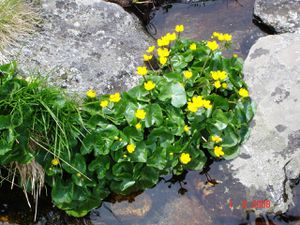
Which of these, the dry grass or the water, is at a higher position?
the water

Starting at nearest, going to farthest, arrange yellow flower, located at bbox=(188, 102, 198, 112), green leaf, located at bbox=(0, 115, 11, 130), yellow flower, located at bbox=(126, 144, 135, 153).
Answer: green leaf, located at bbox=(0, 115, 11, 130)
yellow flower, located at bbox=(126, 144, 135, 153)
yellow flower, located at bbox=(188, 102, 198, 112)

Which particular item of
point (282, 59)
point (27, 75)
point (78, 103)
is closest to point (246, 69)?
point (282, 59)

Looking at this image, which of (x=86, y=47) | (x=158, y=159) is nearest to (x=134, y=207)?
(x=158, y=159)

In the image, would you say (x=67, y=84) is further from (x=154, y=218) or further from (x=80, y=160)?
(x=154, y=218)

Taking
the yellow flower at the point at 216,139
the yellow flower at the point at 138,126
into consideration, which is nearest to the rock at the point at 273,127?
the yellow flower at the point at 216,139

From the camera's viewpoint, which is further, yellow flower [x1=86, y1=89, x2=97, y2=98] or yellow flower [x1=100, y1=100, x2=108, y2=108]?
yellow flower [x1=86, y1=89, x2=97, y2=98]

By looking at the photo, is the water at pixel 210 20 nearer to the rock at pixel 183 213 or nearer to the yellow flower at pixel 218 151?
the yellow flower at pixel 218 151

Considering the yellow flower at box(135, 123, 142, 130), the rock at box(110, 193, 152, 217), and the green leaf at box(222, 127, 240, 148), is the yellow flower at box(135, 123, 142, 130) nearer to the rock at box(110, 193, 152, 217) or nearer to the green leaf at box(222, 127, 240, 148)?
the rock at box(110, 193, 152, 217)

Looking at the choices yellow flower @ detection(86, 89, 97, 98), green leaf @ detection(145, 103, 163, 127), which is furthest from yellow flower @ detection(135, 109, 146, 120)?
yellow flower @ detection(86, 89, 97, 98)

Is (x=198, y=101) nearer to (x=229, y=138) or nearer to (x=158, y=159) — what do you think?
(x=229, y=138)
